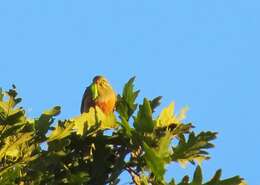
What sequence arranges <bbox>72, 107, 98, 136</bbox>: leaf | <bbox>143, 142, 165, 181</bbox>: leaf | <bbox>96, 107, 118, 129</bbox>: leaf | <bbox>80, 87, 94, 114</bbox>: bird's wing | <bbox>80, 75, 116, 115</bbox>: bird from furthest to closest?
<bbox>80, 87, 94, 114</bbox>: bird's wing
<bbox>80, 75, 116, 115</bbox>: bird
<bbox>96, 107, 118, 129</bbox>: leaf
<bbox>72, 107, 98, 136</bbox>: leaf
<bbox>143, 142, 165, 181</bbox>: leaf

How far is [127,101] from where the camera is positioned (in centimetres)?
747

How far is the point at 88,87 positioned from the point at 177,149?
1583 millimetres

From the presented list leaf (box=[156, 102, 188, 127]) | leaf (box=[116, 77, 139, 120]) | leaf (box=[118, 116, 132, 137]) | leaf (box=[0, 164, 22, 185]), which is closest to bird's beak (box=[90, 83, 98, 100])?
leaf (box=[116, 77, 139, 120])

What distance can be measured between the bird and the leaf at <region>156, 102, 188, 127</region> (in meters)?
0.61

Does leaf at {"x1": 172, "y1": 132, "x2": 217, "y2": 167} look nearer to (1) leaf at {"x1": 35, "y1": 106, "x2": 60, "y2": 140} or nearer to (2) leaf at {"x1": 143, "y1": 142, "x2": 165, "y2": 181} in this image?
(2) leaf at {"x1": 143, "y1": 142, "x2": 165, "y2": 181}

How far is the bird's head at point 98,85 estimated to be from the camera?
8.30 metres

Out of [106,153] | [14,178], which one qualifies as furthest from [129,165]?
[14,178]

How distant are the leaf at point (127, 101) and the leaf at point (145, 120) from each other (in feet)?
0.74

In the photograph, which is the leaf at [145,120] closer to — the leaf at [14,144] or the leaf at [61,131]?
the leaf at [61,131]

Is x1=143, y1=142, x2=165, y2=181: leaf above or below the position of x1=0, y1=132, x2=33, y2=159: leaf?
below

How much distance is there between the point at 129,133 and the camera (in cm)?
699

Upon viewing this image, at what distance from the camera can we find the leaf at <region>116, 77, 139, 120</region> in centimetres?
723

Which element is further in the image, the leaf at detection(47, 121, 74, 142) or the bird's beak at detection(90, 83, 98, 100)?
the bird's beak at detection(90, 83, 98, 100)

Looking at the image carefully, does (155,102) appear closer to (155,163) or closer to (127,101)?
(127,101)
